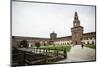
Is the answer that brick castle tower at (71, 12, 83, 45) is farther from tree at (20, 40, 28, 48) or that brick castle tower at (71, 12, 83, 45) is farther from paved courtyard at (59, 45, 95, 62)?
tree at (20, 40, 28, 48)

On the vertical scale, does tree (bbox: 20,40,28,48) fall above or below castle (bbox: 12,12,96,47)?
below

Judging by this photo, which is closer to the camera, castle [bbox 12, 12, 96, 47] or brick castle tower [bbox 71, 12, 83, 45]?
castle [bbox 12, 12, 96, 47]

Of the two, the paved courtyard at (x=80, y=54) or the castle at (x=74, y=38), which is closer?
the castle at (x=74, y=38)

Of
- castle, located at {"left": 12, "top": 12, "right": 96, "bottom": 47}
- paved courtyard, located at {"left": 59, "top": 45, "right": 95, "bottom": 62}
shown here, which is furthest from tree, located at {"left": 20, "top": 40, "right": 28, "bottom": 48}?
paved courtyard, located at {"left": 59, "top": 45, "right": 95, "bottom": 62}

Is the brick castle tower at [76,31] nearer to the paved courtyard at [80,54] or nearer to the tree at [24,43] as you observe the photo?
the paved courtyard at [80,54]

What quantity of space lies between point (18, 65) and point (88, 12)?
1.20 metres

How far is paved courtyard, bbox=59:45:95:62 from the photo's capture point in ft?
7.95

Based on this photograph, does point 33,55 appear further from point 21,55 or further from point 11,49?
point 11,49

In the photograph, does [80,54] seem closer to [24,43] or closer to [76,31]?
[76,31]

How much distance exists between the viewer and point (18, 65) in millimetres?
2164

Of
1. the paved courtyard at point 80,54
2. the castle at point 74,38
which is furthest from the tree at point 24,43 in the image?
the paved courtyard at point 80,54

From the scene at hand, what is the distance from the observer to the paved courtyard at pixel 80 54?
2.42m

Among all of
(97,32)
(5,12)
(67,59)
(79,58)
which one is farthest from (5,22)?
(97,32)

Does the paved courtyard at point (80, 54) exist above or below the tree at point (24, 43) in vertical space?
below
